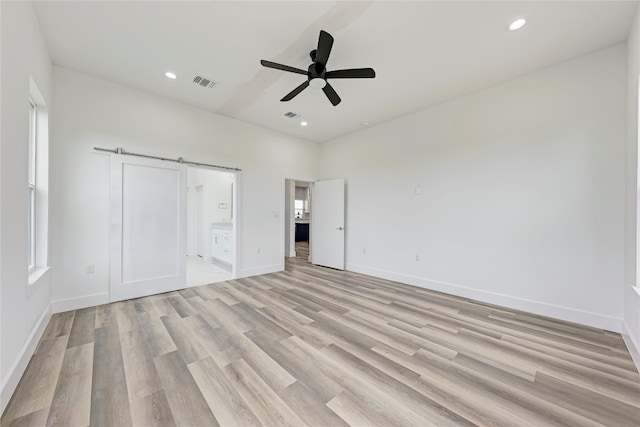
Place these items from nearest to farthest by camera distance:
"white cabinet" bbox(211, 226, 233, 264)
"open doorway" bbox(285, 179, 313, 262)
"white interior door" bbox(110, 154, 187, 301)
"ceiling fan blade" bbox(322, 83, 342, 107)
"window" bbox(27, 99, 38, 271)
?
1. "window" bbox(27, 99, 38, 271)
2. "ceiling fan blade" bbox(322, 83, 342, 107)
3. "white interior door" bbox(110, 154, 187, 301)
4. "white cabinet" bbox(211, 226, 233, 264)
5. "open doorway" bbox(285, 179, 313, 262)

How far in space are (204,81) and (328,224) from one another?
3.69 meters

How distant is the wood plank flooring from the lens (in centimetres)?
151

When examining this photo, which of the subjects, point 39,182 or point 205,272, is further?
point 205,272

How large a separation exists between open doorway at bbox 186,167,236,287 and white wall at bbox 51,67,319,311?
1.08m

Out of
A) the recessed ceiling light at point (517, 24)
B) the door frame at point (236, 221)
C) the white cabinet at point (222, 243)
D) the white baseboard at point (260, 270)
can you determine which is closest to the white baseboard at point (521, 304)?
the white baseboard at point (260, 270)

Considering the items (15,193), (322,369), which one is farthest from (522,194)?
(15,193)

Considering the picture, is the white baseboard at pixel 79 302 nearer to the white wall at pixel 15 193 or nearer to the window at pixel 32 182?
the window at pixel 32 182

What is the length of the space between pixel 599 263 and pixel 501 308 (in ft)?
3.73

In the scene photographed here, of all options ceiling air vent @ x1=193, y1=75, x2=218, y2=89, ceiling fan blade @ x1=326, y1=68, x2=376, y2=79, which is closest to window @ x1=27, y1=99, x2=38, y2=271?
ceiling air vent @ x1=193, y1=75, x2=218, y2=89

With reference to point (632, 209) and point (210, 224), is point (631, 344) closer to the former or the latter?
point (632, 209)

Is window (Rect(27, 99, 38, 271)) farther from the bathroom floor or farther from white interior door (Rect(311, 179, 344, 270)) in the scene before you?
white interior door (Rect(311, 179, 344, 270))

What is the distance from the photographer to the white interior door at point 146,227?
339 centimetres

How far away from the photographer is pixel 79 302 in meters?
3.13

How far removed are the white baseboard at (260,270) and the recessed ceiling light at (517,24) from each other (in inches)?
197
